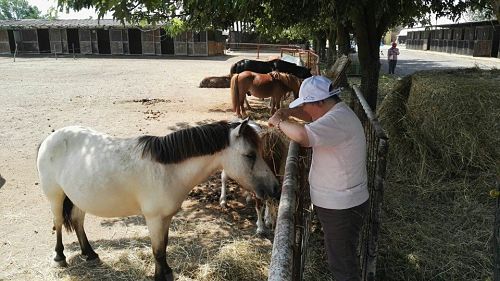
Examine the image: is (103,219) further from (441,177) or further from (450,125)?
(450,125)

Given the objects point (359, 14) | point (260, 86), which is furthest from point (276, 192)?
point (260, 86)

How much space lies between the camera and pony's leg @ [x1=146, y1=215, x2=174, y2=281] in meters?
3.37

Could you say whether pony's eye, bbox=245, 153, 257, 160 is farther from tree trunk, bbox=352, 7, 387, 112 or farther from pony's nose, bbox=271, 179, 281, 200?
tree trunk, bbox=352, 7, 387, 112

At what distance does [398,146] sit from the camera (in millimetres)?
5953

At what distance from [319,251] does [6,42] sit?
4741 centimetres

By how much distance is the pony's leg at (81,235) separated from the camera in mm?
4020

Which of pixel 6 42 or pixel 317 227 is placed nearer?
pixel 317 227

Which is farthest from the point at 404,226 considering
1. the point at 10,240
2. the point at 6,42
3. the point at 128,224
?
the point at 6,42

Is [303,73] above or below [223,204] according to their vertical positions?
above

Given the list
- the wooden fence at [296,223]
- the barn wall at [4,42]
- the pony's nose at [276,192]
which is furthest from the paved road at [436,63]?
the barn wall at [4,42]

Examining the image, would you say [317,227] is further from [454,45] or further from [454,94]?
[454,45]

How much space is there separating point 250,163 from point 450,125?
3360mm

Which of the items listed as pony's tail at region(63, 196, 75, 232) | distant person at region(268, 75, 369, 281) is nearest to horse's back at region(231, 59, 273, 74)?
pony's tail at region(63, 196, 75, 232)

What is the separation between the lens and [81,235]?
4035mm
